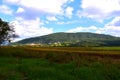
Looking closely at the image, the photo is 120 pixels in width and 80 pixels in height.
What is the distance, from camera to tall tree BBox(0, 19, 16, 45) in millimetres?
64438

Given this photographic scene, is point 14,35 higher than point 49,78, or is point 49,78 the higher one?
A: point 14,35

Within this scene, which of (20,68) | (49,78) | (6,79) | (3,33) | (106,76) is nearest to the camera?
(6,79)

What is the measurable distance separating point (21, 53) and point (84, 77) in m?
31.9

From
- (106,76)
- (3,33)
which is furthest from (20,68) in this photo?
(3,33)

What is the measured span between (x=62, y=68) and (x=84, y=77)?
16.6 ft

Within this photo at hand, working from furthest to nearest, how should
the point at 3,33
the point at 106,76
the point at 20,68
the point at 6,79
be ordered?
the point at 3,33 → the point at 20,68 → the point at 106,76 → the point at 6,79

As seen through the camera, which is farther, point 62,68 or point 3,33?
point 3,33

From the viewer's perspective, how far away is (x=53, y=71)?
25.5 meters

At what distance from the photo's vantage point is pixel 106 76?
79.6 feet

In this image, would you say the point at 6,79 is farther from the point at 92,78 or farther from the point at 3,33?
the point at 3,33

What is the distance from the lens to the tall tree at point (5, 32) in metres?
64.4

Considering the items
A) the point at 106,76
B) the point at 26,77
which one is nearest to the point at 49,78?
the point at 26,77

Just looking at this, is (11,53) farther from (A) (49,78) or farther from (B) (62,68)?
(A) (49,78)

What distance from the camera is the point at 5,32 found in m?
65.2
